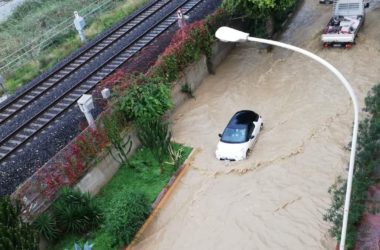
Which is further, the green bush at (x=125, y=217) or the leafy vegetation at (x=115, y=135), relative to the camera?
the leafy vegetation at (x=115, y=135)

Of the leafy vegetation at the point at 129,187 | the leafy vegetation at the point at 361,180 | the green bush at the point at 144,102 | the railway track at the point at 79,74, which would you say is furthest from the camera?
the railway track at the point at 79,74

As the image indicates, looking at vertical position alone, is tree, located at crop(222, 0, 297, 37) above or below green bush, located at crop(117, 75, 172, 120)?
above

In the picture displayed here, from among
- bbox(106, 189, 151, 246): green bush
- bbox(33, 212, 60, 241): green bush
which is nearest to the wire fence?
bbox(33, 212, 60, 241): green bush

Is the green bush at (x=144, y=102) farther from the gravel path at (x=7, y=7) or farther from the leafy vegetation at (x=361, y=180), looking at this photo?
the gravel path at (x=7, y=7)

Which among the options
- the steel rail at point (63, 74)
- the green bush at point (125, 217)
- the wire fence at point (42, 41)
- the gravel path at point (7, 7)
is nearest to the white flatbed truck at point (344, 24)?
the steel rail at point (63, 74)

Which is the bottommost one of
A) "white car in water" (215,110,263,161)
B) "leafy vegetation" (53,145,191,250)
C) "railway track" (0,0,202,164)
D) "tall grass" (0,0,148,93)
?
"leafy vegetation" (53,145,191,250)

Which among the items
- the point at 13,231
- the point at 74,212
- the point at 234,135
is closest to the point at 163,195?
the point at 74,212

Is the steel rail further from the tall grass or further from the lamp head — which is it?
the lamp head

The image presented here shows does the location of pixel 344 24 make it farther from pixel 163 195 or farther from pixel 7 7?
pixel 7 7
